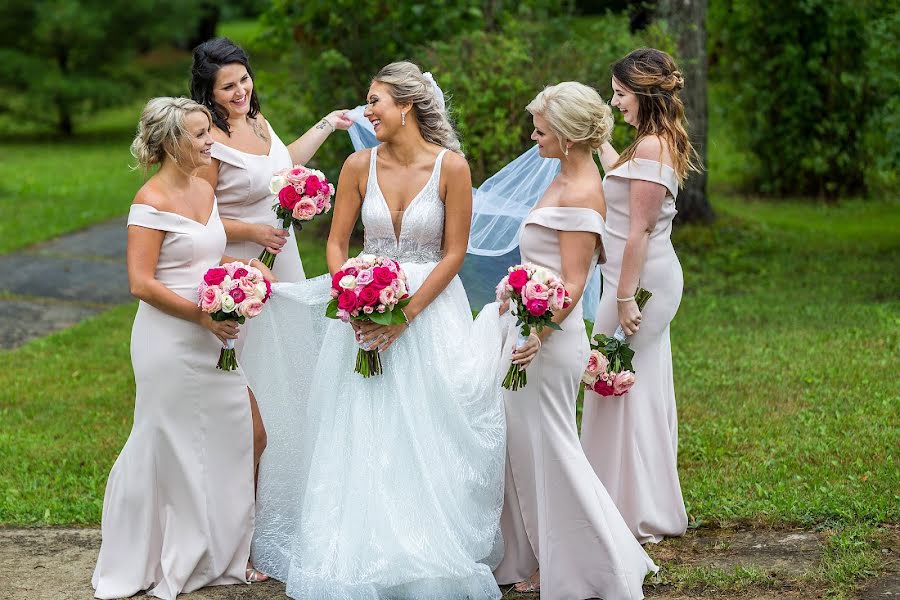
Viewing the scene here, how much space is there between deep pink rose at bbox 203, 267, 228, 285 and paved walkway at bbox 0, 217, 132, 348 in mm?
5704

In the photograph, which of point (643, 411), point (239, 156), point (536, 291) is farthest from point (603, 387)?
point (239, 156)

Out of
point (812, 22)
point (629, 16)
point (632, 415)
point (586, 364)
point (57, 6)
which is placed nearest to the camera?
point (586, 364)

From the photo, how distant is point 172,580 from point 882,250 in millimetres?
9823

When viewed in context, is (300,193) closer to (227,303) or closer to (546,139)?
(227,303)

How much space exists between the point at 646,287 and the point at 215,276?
6.85ft

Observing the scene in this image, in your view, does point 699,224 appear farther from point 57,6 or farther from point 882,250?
point 57,6

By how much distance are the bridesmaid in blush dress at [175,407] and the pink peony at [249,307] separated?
148 mm

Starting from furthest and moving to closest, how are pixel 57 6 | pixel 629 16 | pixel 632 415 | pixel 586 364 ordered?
1. pixel 57 6
2. pixel 629 16
3. pixel 632 415
4. pixel 586 364

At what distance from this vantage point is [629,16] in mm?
12930

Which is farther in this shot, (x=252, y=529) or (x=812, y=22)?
(x=812, y=22)

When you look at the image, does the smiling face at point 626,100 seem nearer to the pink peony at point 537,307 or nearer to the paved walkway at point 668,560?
the pink peony at point 537,307

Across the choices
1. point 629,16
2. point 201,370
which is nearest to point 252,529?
point 201,370

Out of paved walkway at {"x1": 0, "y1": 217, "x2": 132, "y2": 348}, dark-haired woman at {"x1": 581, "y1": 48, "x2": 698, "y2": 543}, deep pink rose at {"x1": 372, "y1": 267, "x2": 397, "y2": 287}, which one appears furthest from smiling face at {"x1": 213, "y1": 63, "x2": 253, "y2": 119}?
paved walkway at {"x1": 0, "y1": 217, "x2": 132, "y2": 348}

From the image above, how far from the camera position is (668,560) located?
5668 millimetres
